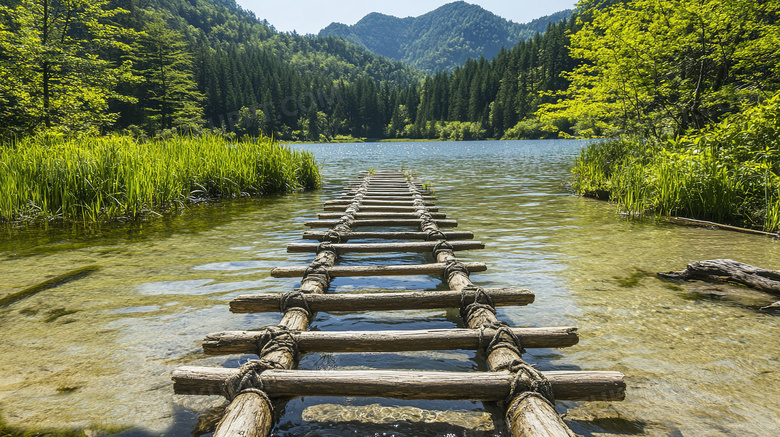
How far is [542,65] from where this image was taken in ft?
319

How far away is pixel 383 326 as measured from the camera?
339cm

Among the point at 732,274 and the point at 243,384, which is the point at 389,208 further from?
the point at 243,384

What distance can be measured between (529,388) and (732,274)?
3.49 meters

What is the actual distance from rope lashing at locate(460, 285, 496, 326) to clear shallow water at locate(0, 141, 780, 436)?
261 mm

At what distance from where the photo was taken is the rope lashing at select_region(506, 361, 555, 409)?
209cm

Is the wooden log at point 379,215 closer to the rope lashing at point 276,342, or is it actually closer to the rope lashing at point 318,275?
the rope lashing at point 318,275

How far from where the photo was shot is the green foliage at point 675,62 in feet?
28.7

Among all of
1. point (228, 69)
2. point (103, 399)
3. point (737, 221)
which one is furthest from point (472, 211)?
point (228, 69)

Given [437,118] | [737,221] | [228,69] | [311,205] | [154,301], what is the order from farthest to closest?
1. [437,118]
2. [228,69]
3. [311,205]
4. [737,221]
5. [154,301]

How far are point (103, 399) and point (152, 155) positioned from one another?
24.9 ft

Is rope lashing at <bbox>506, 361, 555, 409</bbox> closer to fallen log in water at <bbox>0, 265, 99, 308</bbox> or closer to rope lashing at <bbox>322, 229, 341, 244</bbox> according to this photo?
rope lashing at <bbox>322, 229, 341, 244</bbox>

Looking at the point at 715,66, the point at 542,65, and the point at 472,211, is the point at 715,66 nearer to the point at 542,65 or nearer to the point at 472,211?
the point at 472,211

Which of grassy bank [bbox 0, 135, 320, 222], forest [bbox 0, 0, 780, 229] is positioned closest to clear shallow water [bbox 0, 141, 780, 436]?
grassy bank [bbox 0, 135, 320, 222]

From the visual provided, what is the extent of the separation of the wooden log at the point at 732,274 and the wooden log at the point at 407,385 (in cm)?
294
